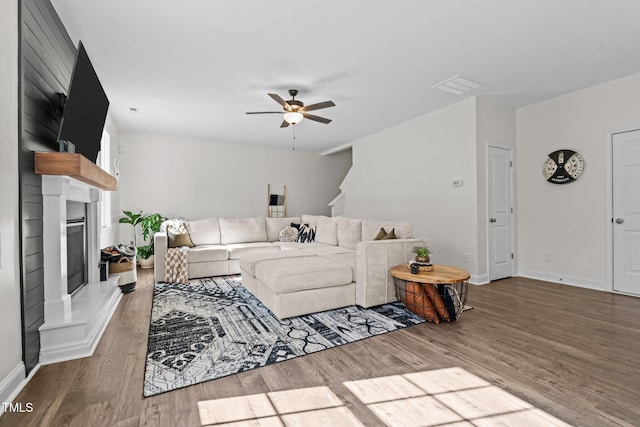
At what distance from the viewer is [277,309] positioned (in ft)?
9.45

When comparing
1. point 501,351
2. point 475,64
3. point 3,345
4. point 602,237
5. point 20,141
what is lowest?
point 501,351

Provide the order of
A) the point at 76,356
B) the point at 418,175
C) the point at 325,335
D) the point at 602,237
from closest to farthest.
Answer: the point at 76,356
the point at 325,335
the point at 602,237
the point at 418,175

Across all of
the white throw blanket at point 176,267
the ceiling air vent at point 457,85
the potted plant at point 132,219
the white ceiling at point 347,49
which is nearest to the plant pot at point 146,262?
the potted plant at point 132,219

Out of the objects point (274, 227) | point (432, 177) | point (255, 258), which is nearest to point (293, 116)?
point (255, 258)

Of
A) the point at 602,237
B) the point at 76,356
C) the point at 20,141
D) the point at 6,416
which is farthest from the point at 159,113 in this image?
the point at 602,237

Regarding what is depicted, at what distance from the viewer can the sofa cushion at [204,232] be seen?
208 inches

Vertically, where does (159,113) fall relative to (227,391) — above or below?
above

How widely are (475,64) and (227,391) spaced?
3.82 metres

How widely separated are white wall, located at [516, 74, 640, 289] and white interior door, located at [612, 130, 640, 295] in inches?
4.8

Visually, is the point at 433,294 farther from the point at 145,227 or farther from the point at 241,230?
the point at 145,227

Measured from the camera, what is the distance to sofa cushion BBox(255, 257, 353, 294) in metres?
2.91

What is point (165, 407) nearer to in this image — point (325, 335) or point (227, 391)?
point (227, 391)

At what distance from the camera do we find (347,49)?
3.02m

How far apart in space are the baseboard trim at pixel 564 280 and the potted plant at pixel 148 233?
6.25 metres
